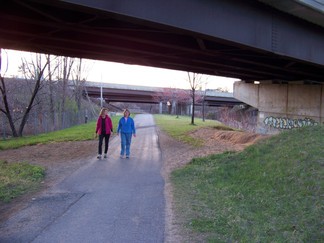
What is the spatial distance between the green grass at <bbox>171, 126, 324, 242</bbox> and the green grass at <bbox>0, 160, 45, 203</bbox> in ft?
11.1

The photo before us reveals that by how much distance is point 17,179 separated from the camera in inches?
370

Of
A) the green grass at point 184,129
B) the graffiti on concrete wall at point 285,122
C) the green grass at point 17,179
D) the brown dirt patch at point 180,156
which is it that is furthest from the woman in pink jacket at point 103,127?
the graffiti on concrete wall at point 285,122

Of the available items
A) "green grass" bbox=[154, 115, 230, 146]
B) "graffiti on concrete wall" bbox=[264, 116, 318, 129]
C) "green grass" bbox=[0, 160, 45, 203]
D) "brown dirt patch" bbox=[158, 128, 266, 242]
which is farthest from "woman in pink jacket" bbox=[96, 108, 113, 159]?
"graffiti on concrete wall" bbox=[264, 116, 318, 129]

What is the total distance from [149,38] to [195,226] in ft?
32.3

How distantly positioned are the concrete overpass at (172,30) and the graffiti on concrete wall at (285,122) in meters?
3.90

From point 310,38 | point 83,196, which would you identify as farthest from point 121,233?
point 310,38

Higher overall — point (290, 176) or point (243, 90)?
point (243, 90)

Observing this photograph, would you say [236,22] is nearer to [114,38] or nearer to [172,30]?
[172,30]

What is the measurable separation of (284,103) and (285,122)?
1539mm

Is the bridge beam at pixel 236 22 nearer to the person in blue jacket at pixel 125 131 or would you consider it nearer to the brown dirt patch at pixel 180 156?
the person in blue jacket at pixel 125 131

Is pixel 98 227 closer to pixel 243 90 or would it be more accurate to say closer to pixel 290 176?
pixel 290 176

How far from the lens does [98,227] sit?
5.62m

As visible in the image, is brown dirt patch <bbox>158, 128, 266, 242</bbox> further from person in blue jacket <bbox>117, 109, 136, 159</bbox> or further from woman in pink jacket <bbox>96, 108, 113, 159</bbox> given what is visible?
woman in pink jacket <bbox>96, 108, 113, 159</bbox>

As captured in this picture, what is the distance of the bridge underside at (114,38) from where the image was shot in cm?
1066
